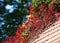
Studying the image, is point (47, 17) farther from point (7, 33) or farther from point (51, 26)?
point (7, 33)

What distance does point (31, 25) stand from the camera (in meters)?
7.36

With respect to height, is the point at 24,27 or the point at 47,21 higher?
the point at 47,21

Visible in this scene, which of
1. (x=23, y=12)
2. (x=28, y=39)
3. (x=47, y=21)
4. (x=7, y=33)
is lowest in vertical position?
(x=7, y=33)

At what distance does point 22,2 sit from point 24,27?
9.49m

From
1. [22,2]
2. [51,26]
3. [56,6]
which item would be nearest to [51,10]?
[56,6]

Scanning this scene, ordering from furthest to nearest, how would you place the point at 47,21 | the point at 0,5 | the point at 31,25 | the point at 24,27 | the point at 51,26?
the point at 0,5
the point at 24,27
the point at 31,25
the point at 47,21
the point at 51,26

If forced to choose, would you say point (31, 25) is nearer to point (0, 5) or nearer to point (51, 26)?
point (51, 26)

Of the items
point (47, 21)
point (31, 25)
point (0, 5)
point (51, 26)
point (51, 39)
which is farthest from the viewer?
point (0, 5)

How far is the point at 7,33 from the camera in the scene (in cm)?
1598

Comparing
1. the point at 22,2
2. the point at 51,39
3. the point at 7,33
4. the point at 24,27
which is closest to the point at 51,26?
the point at 51,39

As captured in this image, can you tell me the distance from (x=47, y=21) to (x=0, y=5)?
35.5 feet

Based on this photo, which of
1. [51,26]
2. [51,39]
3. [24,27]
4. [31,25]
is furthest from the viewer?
[24,27]

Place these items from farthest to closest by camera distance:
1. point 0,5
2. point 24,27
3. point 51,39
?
point 0,5, point 24,27, point 51,39

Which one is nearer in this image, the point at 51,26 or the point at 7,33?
the point at 51,26
